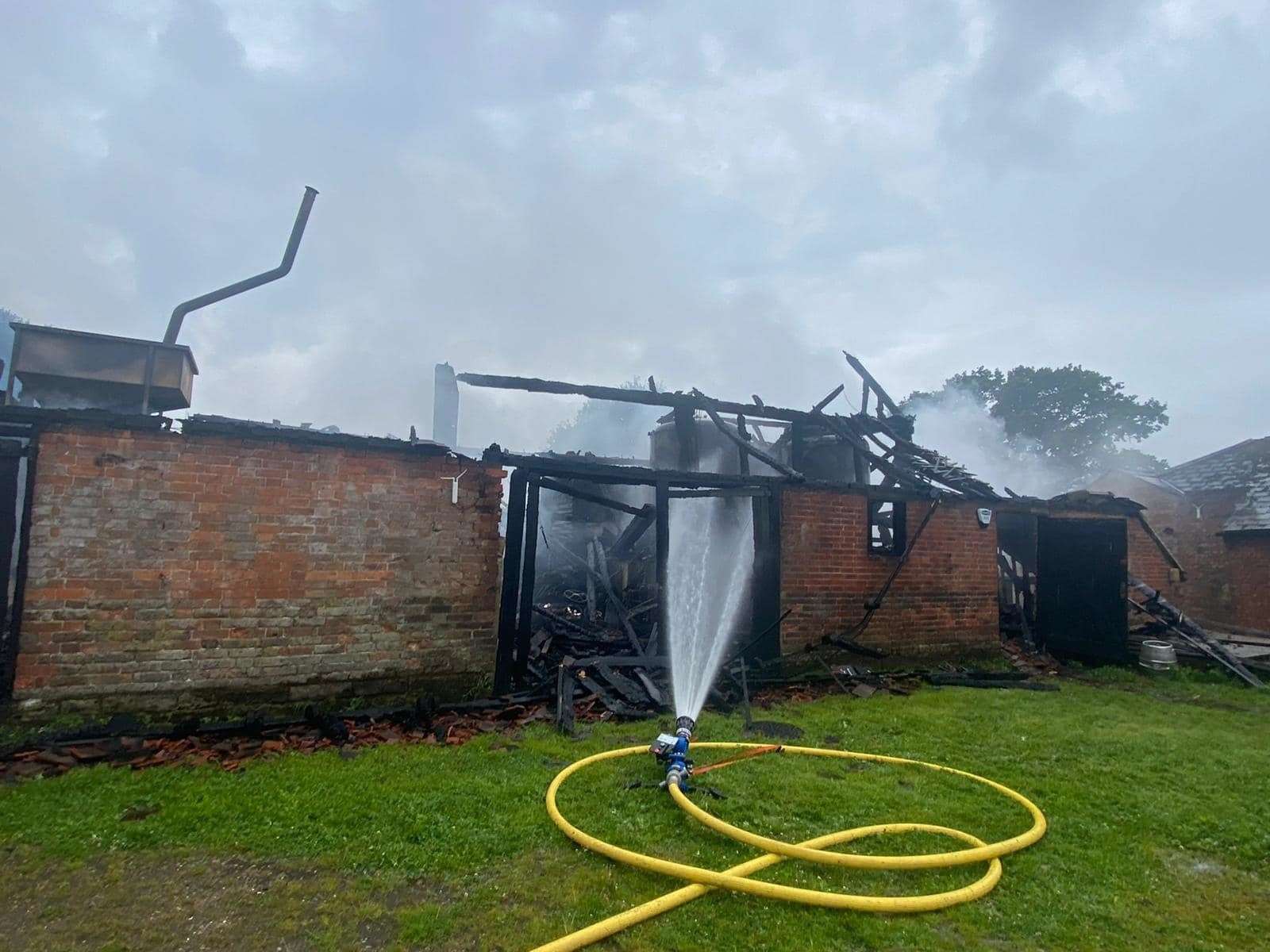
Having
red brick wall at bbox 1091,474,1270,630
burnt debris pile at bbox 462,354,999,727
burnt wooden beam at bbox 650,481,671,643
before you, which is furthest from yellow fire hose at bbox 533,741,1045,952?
red brick wall at bbox 1091,474,1270,630

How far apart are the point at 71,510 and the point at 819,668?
873 cm

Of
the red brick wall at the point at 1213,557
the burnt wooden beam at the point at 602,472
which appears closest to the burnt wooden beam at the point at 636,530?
the burnt wooden beam at the point at 602,472

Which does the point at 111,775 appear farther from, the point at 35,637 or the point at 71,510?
the point at 71,510

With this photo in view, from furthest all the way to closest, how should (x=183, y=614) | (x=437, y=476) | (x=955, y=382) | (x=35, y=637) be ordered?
(x=955, y=382), (x=437, y=476), (x=183, y=614), (x=35, y=637)

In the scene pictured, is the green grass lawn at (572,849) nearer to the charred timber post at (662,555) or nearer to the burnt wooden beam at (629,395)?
the charred timber post at (662,555)

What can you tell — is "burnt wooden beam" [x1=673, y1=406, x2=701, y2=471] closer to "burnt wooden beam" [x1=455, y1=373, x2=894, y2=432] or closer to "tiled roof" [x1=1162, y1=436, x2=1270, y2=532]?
"burnt wooden beam" [x1=455, y1=373, x2=894, y2=432]

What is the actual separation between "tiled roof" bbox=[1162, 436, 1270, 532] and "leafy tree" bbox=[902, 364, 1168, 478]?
18030 millimetres

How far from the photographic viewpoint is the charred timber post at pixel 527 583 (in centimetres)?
739

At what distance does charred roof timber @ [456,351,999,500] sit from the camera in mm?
10547

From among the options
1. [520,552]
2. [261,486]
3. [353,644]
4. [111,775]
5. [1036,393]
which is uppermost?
[1036,393]

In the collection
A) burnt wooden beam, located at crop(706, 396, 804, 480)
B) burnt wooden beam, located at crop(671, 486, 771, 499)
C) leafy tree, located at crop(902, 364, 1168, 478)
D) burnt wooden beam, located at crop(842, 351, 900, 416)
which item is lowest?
burnt wooden beam, located at crop(671, 486, 771, 499)

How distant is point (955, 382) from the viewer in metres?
43.2

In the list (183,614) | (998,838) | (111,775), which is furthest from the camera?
(183,614)

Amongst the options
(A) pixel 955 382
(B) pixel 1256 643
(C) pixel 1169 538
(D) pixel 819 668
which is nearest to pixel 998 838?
(D) pixel 819 668
